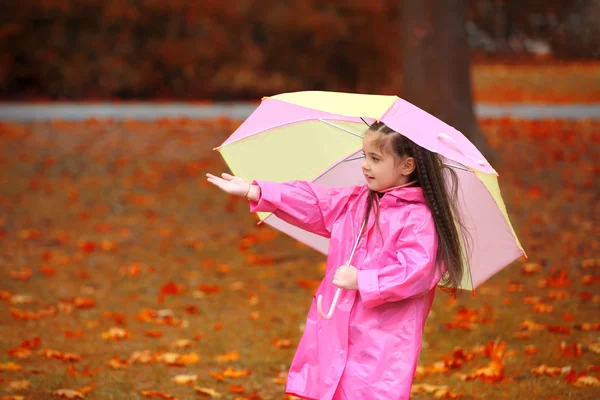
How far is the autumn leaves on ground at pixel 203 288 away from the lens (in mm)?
4867

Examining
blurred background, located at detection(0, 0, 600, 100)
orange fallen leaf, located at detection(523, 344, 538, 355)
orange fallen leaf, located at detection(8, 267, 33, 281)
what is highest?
blurred background, located at detection(0, 0, 600, 100)

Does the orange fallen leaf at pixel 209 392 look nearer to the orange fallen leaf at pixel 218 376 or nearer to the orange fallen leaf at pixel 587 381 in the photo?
the orange fallen leaf at pixel 218 376

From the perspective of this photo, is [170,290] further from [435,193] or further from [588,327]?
[435,193]

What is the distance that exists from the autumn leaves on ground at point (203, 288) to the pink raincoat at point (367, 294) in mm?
1486

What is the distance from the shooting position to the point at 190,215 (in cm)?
920

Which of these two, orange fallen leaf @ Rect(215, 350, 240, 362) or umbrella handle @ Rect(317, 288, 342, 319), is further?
orange fallen leaf @ Rect(215, 350, 240, 362)

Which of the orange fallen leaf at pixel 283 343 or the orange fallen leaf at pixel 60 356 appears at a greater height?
the orange fallen leaf at pixel 283 343

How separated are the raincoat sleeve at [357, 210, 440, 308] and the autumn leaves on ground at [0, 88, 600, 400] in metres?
1.66

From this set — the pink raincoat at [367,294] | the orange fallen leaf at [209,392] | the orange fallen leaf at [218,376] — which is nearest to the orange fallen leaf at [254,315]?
the orange fallen leaf at [218,376]

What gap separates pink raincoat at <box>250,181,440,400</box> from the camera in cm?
312

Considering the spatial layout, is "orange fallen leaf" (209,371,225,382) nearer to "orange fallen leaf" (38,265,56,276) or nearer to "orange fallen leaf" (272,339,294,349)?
"orange fallen leaf" (272,339,294,349)

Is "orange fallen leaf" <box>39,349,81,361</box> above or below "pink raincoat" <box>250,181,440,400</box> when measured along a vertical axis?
below

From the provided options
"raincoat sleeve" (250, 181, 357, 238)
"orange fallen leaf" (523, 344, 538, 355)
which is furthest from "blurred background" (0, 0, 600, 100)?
"raincoat sleeve" (250, 181, 357, 238)

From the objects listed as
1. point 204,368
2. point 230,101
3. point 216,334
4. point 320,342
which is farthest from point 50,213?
point 230,101
